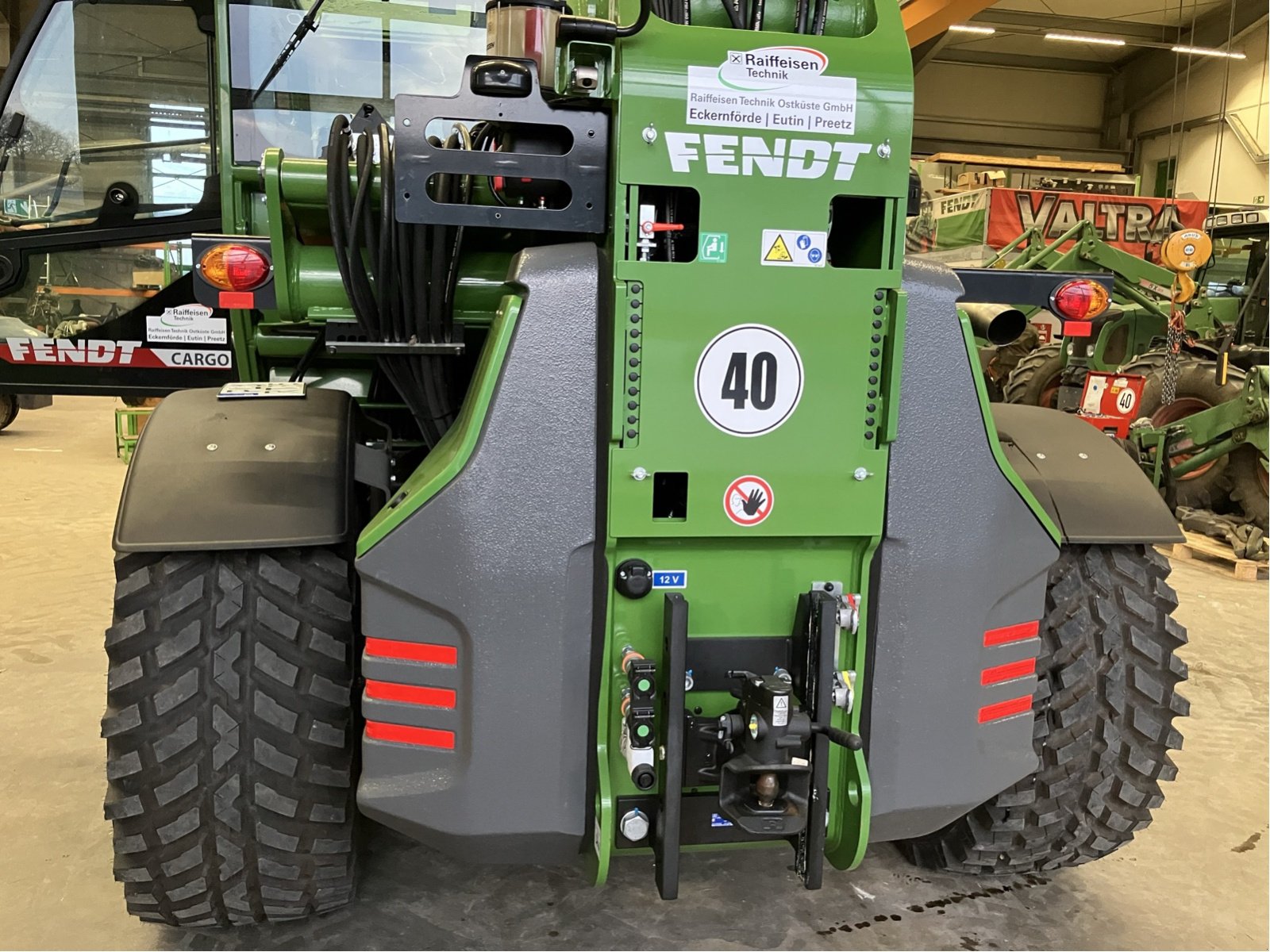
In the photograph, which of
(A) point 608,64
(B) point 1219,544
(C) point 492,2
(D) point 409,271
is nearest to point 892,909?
(D) point 409,271

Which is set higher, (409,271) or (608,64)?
(608,64)

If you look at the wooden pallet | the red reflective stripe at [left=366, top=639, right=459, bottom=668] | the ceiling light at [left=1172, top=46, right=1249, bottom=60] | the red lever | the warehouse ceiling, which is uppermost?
the warehouse ceiling

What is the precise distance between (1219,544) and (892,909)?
17.5 ft

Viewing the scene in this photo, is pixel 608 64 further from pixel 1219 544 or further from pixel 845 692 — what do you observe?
pixel 1219 544

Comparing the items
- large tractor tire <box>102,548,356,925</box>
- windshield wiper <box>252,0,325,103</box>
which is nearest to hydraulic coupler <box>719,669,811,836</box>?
large tractor tire <box>102,548,356,925</box>

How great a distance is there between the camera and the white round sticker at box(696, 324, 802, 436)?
1748mm

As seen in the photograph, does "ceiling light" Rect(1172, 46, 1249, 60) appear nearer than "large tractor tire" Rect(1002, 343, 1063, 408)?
No

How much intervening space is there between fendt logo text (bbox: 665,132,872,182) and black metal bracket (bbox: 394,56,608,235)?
16cm

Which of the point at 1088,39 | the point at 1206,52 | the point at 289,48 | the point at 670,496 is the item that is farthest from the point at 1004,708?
the point at 1088,39

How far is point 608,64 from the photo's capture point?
1.76m

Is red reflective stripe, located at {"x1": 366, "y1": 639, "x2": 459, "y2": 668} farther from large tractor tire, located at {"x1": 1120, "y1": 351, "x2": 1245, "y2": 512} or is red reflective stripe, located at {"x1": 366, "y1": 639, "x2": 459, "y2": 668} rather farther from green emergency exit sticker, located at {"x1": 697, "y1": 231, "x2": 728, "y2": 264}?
large tractor tire, located at {"x1": 1120, "y1": 351, "x2": 1245, "y2": 512}

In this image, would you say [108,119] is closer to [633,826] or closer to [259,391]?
[259,391]

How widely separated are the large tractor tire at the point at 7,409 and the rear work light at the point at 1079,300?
34.4 feet

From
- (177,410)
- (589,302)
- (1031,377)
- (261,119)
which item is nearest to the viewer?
(589,302)
